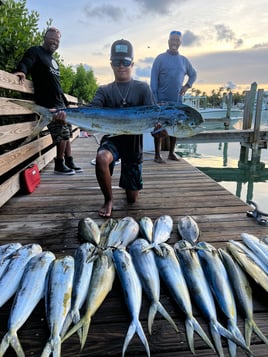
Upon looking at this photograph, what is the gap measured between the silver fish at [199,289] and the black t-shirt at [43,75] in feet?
10.8

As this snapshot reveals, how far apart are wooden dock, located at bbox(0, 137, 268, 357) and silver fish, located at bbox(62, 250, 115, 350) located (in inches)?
2.3

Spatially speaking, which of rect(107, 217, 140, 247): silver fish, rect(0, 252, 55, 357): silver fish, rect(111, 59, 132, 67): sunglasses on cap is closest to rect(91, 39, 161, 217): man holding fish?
rect(111, 59, 132, 67): sunglasses on cap

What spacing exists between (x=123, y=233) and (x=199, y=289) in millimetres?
885

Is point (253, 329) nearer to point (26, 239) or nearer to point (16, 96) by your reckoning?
point (26, 239)

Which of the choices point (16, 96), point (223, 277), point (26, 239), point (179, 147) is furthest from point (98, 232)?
point (179, 147)

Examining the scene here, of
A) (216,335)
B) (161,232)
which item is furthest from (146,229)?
(216,335)

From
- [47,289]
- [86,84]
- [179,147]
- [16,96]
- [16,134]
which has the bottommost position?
[179,147]

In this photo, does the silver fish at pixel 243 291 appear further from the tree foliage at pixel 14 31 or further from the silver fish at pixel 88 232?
the tree foliage at pixel 14 31

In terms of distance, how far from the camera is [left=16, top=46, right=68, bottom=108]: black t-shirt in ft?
12.8

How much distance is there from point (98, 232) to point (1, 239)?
0.88 meters

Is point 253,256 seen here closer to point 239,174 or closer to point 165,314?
point 165,314

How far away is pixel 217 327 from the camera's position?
1.46 m

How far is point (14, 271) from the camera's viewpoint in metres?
1.79

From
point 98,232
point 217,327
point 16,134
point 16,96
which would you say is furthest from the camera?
point 16,96
